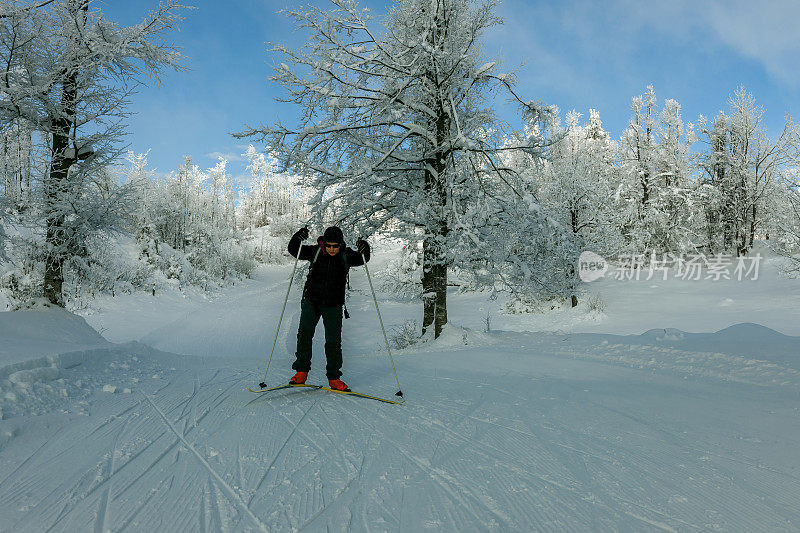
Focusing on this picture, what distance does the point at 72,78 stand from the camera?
8.64 metres

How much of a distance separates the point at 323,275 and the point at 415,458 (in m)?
2.67

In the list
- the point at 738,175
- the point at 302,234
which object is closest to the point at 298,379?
the point at 302,234

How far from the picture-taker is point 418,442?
3.10m

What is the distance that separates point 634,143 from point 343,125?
2956cm

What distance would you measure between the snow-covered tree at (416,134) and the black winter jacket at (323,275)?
126 inches

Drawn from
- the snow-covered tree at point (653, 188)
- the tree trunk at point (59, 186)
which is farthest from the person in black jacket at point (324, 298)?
the snow-covered tree at point (653, 188)

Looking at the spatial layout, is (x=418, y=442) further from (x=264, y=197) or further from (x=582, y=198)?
(x=264, y=197)

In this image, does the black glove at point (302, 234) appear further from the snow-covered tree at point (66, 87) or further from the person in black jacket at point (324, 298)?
the snow-covered tree at point (66, 87)

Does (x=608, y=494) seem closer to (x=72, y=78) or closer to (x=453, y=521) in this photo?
(x=453, y=521)

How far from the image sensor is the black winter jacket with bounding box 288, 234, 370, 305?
4.89m

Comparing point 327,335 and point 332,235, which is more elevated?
point 332,235

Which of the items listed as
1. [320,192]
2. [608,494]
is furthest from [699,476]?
[320,192]

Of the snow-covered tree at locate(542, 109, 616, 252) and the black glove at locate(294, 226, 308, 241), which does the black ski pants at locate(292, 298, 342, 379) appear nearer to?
the black glove at locate(294, 226, 308, 241)

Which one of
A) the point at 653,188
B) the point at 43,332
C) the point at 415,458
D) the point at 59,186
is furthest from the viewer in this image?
the point at 653,188
